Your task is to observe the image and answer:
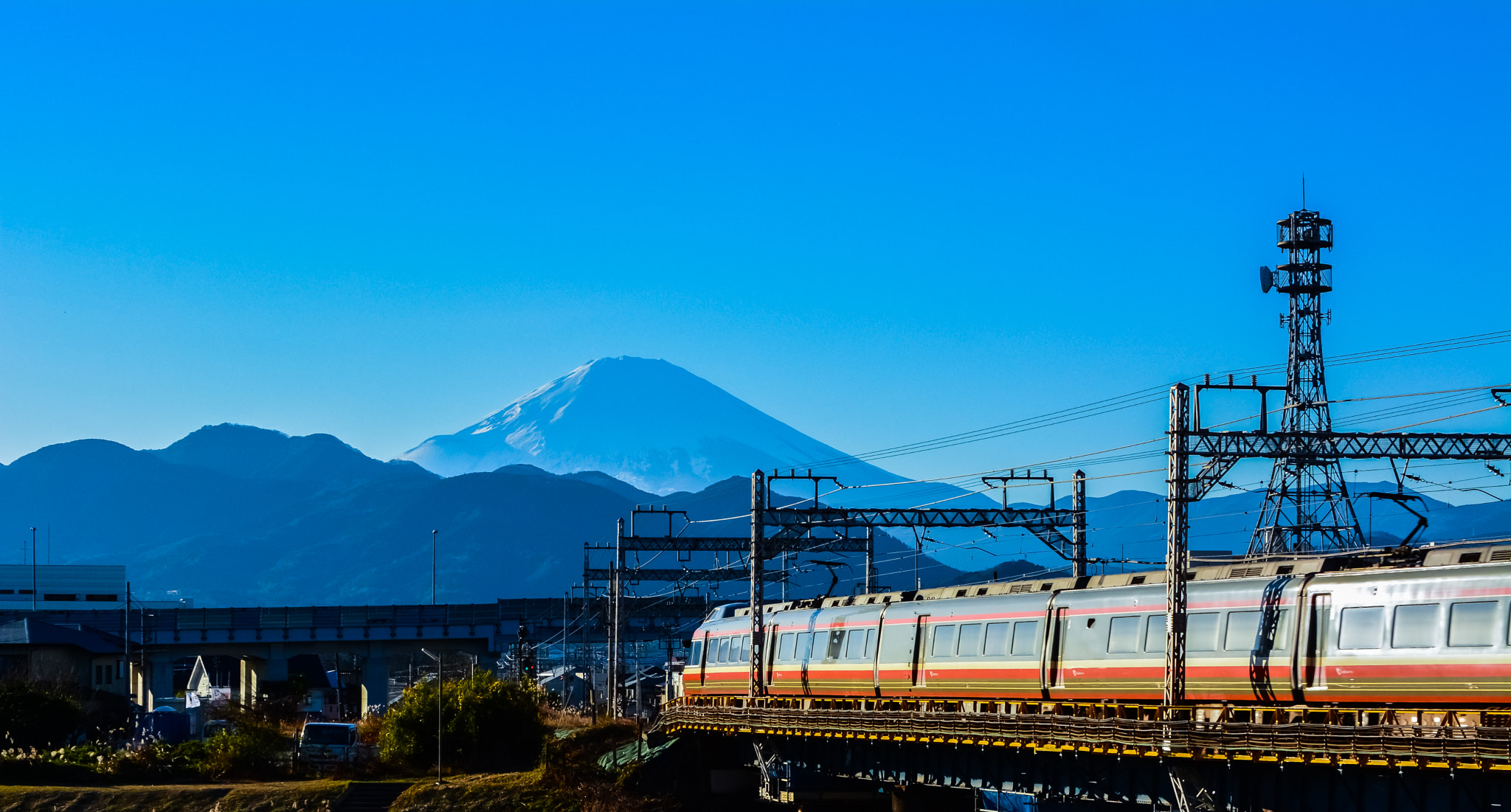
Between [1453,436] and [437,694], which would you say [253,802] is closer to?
[437,694]

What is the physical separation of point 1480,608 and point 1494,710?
2051mm

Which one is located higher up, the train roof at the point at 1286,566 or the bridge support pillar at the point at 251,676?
the train roof at the point at 1286,566

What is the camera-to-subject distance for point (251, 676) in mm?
114500

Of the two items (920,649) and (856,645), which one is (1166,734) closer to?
(920,649)

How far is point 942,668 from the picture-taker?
155ft

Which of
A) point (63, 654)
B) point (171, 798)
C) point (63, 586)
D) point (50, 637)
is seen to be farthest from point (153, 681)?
point (63, 586)

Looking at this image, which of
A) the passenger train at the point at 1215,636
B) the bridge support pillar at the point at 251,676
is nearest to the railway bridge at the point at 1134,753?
the passenger train at the point at 1215,636

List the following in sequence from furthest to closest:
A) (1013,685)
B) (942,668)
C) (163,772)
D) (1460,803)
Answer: (163,772) < (942,668) < (1013,685) < (1460,803)

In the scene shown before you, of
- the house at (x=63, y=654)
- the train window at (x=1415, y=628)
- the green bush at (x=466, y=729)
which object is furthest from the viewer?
the house at (x=63, y=654)

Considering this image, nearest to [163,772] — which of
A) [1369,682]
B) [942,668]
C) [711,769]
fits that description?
[711,769]

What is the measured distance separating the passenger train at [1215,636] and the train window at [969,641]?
1.8 inches

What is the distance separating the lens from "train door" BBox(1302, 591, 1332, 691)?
3391 cm

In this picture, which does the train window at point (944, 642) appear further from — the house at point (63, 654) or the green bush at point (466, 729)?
the house at point (63, 654)

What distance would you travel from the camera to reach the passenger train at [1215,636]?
1227 inches
